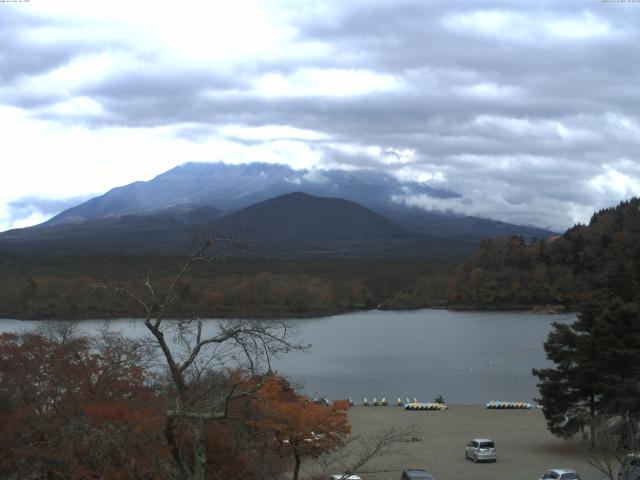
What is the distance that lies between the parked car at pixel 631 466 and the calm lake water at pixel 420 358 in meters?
16.7

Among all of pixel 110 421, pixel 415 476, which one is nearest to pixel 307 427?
pixel 415 476

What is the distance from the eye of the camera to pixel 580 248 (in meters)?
83.6

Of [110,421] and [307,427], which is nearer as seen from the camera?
[110,421]

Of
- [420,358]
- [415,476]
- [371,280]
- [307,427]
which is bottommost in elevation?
[420,358]

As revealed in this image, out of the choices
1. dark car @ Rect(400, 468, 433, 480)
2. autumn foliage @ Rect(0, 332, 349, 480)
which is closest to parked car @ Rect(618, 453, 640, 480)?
dark car @ Rect(400, 468, 433, 480)

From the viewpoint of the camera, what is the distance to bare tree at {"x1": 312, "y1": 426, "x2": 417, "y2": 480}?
581 cm

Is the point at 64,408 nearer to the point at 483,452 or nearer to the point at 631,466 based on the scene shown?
the point at 631,466

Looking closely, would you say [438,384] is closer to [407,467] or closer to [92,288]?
[407,467]

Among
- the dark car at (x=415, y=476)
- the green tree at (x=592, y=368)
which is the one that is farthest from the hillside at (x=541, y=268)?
the dark car at (x=415, y=476)

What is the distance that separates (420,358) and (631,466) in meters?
32.7

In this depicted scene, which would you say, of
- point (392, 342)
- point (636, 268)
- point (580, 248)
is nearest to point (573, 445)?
→ point (636, 268)

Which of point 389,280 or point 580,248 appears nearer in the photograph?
point 580,248

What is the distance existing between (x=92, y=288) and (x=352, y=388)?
3051 cm

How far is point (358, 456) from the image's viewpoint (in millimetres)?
16297
